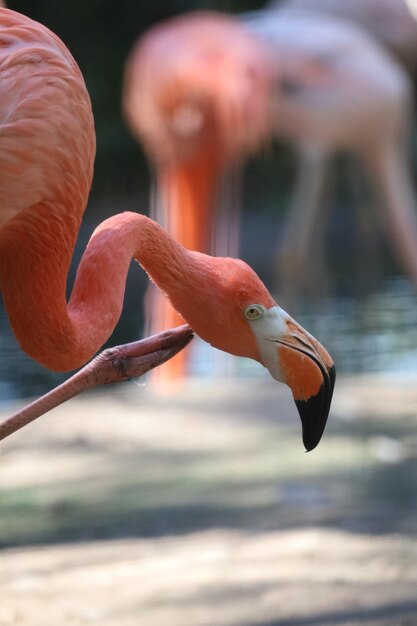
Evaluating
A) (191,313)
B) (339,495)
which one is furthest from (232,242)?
(191,313)

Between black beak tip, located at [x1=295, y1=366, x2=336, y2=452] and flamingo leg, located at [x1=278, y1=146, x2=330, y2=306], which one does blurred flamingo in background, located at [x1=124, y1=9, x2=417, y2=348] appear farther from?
black beak tip, located at [x1=295, y1=366, x2=336, y2=452]

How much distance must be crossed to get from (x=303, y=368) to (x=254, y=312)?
0.12m

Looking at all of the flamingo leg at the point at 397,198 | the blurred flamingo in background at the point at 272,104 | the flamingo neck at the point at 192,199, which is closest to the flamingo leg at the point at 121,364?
the blurred flamingo in background at the point at 272,104

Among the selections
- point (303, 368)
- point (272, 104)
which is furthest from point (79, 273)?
point (272, 104)

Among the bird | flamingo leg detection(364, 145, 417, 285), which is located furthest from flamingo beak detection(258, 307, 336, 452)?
flamingo leg detection(364, 145, 417, 285)

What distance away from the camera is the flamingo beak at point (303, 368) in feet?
6.45

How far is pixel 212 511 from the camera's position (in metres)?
3.36

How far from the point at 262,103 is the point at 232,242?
29.2 inches

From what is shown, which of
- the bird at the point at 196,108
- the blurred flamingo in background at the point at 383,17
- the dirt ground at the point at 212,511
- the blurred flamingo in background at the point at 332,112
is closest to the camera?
the dirt ground at the point at 212,511

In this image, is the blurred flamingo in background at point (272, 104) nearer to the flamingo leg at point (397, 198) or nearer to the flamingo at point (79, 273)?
the flamingo leg at point (397, 198)

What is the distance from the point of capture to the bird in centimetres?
468

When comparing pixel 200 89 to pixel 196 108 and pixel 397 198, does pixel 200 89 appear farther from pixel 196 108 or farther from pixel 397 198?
pixel 397 198

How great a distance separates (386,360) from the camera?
17.0ft

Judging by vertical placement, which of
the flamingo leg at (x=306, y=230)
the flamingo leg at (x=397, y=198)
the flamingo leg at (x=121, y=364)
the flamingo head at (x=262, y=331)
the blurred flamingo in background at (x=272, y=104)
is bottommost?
the flamingo leg at (x=306, y=230)
